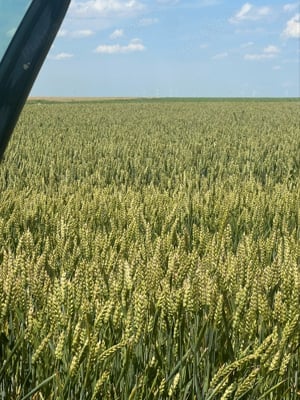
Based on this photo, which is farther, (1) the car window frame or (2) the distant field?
(2) the distant field

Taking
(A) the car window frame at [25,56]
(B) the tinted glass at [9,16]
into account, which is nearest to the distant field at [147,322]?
(A) the car window frame at [25,56]

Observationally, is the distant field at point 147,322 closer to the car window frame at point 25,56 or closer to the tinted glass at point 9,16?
the car window frame at point 25,56

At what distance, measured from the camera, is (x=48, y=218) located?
396 cm

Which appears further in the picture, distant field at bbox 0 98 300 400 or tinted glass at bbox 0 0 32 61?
distant field at bbox 0 98 300 400

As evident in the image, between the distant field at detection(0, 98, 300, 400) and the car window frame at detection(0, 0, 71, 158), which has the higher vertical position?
the car window frame at detection(0, 0, 71, 158)

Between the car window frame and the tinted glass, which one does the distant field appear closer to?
the car window frame

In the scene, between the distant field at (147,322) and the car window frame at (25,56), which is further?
the distant field at (147,322)

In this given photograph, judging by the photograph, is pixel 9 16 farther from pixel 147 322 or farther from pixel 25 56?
pixel 147 322

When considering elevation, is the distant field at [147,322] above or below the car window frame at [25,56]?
below

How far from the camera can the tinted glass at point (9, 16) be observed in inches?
41.1

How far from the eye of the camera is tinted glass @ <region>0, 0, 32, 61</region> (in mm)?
1045

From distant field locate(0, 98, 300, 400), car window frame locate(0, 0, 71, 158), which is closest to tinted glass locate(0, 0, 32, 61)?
car window frame locate(0, 0, 71, 158)

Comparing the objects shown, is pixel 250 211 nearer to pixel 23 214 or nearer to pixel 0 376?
pixel 23 214

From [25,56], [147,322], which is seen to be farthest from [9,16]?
[147,322]
